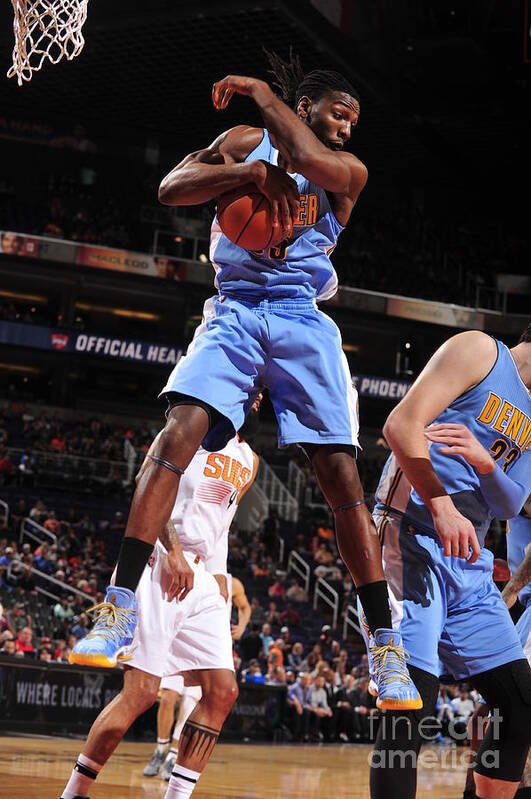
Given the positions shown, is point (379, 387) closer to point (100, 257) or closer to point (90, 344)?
point (90, 344)

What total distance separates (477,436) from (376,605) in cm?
85

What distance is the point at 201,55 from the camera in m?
23.8

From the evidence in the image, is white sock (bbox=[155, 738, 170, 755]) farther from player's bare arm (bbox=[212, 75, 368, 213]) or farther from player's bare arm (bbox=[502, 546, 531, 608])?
player's bare arm (bbox=[212, 75, 368, 213])

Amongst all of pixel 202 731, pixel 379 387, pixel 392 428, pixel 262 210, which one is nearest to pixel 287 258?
pixel 262 210

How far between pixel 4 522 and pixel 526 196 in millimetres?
20097

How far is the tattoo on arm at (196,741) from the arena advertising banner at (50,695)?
22.6 feet

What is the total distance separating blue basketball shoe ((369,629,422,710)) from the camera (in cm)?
325

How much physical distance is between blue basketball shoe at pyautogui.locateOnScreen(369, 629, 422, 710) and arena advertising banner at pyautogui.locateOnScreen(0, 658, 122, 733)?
27.3ft

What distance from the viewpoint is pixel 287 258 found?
371 centimetres

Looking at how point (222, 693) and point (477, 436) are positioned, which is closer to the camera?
point (477, 436)

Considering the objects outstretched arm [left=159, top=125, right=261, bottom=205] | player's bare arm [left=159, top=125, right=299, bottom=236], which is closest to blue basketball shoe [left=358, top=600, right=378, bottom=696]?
player's bare arm [left=159, top=125, right=299, bottom=236]

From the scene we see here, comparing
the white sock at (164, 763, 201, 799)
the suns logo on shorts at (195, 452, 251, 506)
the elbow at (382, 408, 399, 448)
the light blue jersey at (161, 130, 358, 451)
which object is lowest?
the white sock at (164, 763, 201, 799)

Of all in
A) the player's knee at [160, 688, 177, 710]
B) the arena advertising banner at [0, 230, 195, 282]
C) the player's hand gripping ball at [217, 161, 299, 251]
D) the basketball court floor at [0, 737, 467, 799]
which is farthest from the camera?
the arena advertising banner at [0, 230, 195, 282]

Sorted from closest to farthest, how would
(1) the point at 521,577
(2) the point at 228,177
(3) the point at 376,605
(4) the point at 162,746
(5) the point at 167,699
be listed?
(2) the point at 228,177 < (3) the point at 376,605 < (1) the point at 521,577 < (4) the point at 162,746 < (5) the point at 167,699
